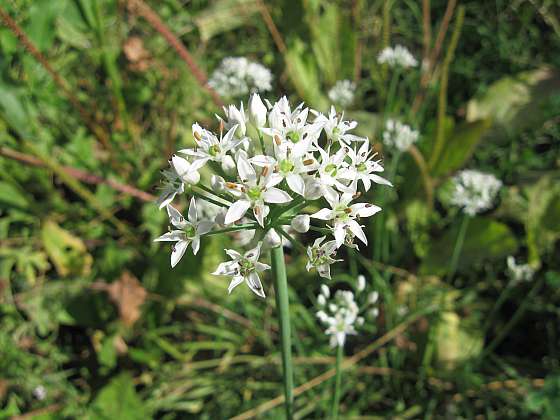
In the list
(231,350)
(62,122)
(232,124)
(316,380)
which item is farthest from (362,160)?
(62,122)

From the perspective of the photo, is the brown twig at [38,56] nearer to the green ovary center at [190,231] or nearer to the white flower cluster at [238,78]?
the white flower cluster at [238,78]

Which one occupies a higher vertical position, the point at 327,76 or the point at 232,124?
the point at 327,76

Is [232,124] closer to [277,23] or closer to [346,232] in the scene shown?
[346,232]

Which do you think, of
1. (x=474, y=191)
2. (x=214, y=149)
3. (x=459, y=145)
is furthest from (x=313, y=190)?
(x=459, y=145)

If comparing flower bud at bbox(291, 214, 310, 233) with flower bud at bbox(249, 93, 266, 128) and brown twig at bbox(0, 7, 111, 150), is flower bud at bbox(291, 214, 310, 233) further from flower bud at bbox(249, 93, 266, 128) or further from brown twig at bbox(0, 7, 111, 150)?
brown twig at bbox(0, 7, 111, 150)

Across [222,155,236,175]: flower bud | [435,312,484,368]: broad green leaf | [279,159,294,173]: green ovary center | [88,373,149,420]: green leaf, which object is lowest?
[88,373,149,420]: green leaf

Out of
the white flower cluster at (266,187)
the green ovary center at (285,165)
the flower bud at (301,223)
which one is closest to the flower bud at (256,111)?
the white flower cluster at (266,187)

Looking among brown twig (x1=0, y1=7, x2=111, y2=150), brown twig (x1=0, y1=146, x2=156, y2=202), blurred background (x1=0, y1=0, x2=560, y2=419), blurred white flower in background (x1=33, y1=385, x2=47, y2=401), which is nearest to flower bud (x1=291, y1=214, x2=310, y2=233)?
blurred background (x1=0, y1=0, x2=560, y2=419)
